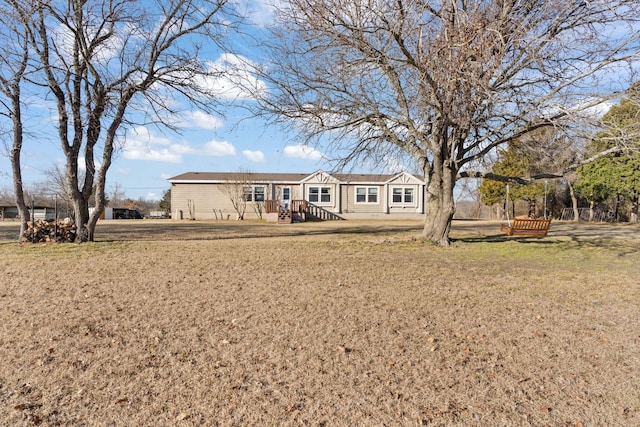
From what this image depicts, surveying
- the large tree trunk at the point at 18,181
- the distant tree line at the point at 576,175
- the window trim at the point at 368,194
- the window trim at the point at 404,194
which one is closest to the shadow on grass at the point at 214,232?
the large tree trunk at the point at 18,181

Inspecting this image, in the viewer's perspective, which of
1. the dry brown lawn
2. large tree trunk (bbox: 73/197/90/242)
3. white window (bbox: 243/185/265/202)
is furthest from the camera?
white window (bbox: 243/185/265/202)

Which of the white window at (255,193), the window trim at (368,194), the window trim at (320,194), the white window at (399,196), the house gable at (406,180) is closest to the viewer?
the white window at (255,193)

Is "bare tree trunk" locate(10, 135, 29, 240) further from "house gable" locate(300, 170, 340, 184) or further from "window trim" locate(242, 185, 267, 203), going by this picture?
"house gable" locate(300, 170, 340, 184)

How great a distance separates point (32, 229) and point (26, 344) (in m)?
9.32

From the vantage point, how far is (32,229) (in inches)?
438

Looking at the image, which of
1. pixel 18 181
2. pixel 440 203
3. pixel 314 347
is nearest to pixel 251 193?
pixel 18 181

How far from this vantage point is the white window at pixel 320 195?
3022 centimetres

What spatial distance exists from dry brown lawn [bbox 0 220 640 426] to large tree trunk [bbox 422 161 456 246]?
447cm

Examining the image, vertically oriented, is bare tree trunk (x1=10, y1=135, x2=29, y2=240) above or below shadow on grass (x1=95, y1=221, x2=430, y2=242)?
above

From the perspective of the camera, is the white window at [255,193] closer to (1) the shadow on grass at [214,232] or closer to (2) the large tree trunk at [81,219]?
(1) the shadow on grass at [214,232]

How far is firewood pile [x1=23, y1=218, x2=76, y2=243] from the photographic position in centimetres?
1111

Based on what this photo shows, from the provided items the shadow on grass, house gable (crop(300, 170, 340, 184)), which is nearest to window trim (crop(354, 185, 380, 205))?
house gable (crop(300, 170, 340, 184))

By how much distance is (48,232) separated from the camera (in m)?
11.3

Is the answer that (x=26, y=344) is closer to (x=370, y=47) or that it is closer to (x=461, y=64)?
(x=461, y=64)
